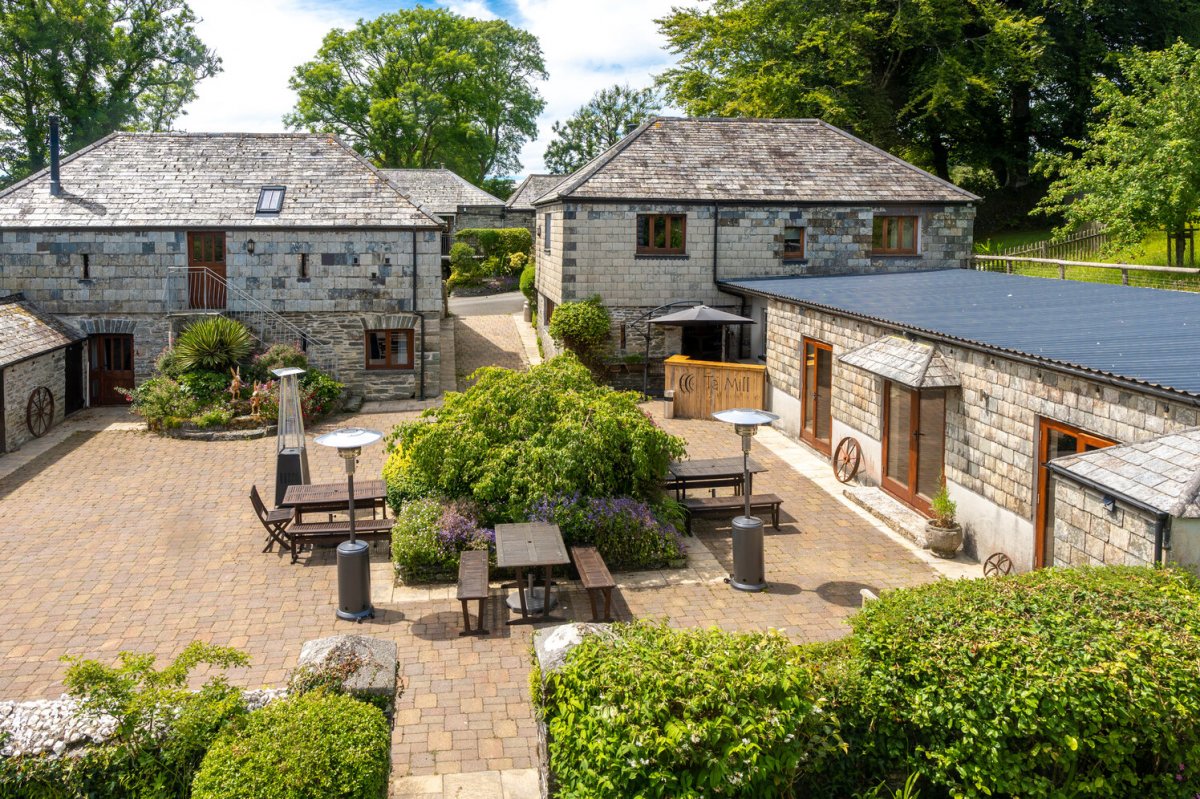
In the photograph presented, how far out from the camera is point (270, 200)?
24406mm

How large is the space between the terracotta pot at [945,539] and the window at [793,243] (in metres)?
13.4

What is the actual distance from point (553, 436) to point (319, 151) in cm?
1614

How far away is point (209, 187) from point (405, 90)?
121 feet

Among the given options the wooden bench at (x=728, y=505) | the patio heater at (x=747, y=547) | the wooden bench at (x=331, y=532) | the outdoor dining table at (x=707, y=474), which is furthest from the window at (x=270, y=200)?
the patio heater at (x=747, y=547)

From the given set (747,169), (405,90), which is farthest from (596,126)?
(747,169)

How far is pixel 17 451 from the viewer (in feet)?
63.5

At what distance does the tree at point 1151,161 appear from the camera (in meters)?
24.1

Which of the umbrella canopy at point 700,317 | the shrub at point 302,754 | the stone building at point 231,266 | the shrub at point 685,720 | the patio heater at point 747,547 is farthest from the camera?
the stone building at point 231,266

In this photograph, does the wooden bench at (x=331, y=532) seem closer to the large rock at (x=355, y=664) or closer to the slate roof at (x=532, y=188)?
the large rock at (x=355, y=664)

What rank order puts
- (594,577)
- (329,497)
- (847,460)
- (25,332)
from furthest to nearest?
(25,332) < (847,460) < (329,497) < (594,577)

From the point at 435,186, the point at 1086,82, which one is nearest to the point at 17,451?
the point at 435,186

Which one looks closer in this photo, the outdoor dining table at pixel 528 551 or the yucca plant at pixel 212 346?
the outdoor dining table at pixel 528 551

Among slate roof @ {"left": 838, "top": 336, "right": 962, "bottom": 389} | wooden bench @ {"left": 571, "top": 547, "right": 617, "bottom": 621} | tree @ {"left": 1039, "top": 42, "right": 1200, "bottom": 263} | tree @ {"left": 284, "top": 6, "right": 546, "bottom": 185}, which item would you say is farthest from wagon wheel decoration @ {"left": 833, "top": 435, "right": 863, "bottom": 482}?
tree @ {"left": 284, "top": 6, "right": 546, "bottom": 185}

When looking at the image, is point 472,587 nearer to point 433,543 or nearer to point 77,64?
point 433,543
